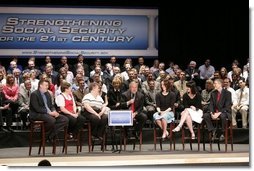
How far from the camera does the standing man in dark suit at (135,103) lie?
370 inches

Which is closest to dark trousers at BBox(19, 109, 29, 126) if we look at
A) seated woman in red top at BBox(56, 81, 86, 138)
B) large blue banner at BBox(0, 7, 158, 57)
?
seated woman in red top at BBox(56, 81, 86, 138)

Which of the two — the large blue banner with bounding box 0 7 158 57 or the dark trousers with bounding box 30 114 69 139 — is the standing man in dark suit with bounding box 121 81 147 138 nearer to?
the dark trousers with bounding box 30 114 69 139

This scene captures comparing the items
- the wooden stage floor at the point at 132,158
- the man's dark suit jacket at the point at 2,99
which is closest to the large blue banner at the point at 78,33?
the man's dark suit jacket at the point at 2,99

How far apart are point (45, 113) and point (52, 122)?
0.18 meters

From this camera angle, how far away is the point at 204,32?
1298 cm

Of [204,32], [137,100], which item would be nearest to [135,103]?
[137,100]

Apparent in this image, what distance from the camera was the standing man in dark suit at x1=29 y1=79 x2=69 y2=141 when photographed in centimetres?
853

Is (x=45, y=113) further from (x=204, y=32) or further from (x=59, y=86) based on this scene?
(x=204, y=32)

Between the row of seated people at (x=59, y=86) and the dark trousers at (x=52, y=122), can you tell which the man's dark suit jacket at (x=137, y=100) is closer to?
the row of seated people at (x=59, y=86)

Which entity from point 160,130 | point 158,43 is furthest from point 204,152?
point 158,43

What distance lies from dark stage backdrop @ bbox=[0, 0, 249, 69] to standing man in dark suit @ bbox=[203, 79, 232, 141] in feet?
11.5

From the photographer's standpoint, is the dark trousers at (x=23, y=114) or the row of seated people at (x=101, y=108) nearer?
the row of seated people at (x=101, y=108)

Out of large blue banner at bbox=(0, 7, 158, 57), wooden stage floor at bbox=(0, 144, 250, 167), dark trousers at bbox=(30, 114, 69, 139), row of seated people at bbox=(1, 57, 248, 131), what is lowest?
wooden stage floor at bbox=(0, 144, 250, 167)

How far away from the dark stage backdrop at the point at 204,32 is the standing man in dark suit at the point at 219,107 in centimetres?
350
